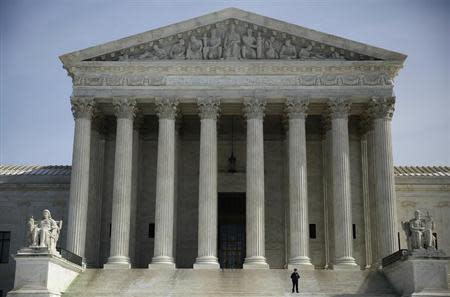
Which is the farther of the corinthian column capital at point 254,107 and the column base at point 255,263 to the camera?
the corinthian column capital at point 254,107

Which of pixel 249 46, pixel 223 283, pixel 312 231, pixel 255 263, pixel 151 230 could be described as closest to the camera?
pixel 223 283

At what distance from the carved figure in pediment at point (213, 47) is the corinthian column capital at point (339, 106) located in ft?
27.0

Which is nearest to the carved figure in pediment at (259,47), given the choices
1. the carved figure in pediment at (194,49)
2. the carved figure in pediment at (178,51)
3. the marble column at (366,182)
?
the carved figure in pediment at (194,49)

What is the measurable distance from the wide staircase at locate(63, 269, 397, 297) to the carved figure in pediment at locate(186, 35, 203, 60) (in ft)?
47.7

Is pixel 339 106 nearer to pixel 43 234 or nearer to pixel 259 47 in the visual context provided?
pixel 259 47

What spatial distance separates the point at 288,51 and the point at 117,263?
18.1 metres

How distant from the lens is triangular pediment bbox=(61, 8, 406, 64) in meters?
46.2

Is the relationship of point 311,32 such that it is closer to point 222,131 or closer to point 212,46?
point 212,46

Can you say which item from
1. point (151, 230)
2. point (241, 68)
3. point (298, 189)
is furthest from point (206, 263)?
point (241, 68)

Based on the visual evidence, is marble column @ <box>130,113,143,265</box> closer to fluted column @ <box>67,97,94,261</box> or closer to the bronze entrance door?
fluted column @ <box>67,97,94,261</box>

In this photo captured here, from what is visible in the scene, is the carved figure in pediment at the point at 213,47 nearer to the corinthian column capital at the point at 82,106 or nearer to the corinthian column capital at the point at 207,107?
the corinthian column capital at the point at 207,107

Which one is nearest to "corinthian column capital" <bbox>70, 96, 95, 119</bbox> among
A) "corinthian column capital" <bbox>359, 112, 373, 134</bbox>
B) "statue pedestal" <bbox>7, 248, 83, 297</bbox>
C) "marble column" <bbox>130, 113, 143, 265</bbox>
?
"marble column" <bbox>130, 113, 143, 265</bbox>

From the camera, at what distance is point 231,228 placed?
51.8 metres

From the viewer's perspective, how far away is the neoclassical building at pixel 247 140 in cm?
4397
